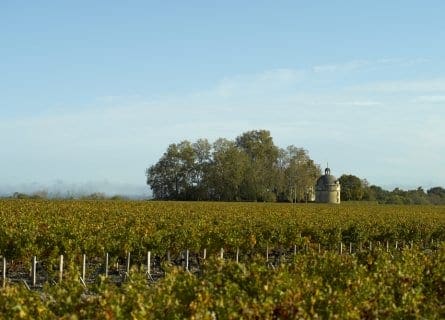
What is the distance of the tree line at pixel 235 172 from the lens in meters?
95.4

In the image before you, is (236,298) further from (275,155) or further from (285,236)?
(275,155)

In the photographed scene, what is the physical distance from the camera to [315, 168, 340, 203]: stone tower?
10256 centimetres

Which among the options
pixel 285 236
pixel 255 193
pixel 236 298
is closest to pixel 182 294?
pixel 236 298

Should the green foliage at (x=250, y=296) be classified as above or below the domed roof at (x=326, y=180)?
below

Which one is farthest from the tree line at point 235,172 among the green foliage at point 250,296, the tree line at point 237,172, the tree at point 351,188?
the green foliage at point 250,296

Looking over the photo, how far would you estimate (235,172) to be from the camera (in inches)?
3728

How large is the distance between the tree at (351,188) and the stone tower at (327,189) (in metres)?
10.8

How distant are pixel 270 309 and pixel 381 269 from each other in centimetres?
385

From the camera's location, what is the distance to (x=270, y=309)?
22.1 ft

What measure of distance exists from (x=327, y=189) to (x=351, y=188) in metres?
15.6

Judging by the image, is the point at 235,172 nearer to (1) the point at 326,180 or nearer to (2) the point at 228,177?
(2) the point at 228,177

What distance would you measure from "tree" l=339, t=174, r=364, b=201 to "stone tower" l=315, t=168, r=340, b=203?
10786 millimetres

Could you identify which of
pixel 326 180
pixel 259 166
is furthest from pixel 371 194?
pixel 259 166

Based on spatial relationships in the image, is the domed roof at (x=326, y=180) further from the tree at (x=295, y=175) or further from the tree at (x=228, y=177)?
the tree at (x=228, y=177)
